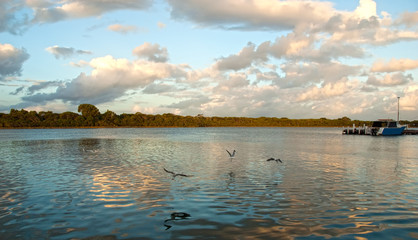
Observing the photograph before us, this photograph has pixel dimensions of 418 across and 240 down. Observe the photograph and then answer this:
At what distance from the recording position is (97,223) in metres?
12.5

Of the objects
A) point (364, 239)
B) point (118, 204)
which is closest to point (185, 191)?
point (118, 204)

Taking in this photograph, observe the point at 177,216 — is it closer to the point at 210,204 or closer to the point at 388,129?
the point at 210,204

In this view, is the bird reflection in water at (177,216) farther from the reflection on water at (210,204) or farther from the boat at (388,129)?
the boat at (388,129)

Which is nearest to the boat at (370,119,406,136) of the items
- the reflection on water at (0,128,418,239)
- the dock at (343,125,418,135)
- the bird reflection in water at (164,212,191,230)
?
the dock at (343,125,418,135)

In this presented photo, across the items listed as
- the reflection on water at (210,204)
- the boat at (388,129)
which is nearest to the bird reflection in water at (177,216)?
the reflection on water at (210,204)

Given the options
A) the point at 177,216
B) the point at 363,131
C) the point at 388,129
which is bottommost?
the point at 177,216

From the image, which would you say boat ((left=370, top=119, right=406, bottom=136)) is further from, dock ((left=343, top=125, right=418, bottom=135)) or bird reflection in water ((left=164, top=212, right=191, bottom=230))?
bird reflection in water ((left=164, top=212, right=191, bottom=230))

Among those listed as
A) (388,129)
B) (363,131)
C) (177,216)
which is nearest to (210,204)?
(177,216)

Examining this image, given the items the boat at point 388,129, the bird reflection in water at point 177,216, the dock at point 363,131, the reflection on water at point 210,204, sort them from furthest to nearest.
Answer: the dock at point 363,131 → the boat at point 388,129 → the bird reflection in water at point 177,216 → the reflection on water at point 210,204

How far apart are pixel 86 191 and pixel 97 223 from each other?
21.3 ft

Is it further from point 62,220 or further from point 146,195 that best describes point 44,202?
point 146,195

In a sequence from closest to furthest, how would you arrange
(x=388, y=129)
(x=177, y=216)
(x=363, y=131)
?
1. (x=177, y=216)
2. (x=388, y=129)
3. (x=363, y=131)

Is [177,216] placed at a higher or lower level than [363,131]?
lower

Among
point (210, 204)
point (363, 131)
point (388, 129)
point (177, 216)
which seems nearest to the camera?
point (177, 216)
